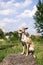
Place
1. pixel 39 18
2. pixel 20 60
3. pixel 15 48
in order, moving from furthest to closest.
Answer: pixel 39 18 → pixel 15 48 → pixel 20 60

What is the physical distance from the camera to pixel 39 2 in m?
52.8

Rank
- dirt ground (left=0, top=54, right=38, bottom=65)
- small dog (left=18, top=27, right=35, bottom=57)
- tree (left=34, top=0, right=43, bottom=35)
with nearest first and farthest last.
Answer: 1. small dog (left=18, top=27, right=35, bottom=57)
2. dirt ground (left=0, top=54, right=38, bottom=65)
3. tree (left=34, top=0, right=43, bottom=35)

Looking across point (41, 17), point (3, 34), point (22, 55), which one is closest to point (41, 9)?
point (41, 17)

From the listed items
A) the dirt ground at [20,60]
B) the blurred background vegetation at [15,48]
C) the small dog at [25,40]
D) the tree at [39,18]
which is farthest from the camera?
the tree at [39,18]

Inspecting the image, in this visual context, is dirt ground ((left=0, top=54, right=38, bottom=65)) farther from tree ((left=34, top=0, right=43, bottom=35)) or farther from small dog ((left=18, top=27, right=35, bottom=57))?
tree ((left=34, top=0, right=43, bottom=35))

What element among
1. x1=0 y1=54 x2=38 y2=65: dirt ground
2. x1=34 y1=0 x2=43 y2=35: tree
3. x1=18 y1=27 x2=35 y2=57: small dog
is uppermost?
x1=18 y1=27 x2=35 y2=57: small dog

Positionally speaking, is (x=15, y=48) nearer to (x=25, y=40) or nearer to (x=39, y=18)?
(x=25, y=40)

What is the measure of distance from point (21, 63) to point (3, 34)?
38245 millimetres

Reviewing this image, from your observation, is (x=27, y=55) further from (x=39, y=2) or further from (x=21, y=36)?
(x=39, y=2)

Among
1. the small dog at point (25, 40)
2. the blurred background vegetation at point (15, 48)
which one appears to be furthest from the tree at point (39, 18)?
the small dog at point (25, 40)

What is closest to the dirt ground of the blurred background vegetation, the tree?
the blurred background vegetation

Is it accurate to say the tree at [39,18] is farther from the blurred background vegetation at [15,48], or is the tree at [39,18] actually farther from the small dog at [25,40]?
the small dog at [25,40]

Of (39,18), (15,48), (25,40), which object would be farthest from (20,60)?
(39,18)

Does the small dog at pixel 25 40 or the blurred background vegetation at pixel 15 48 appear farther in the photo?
the blurred background vegetation at pixel 15 48
